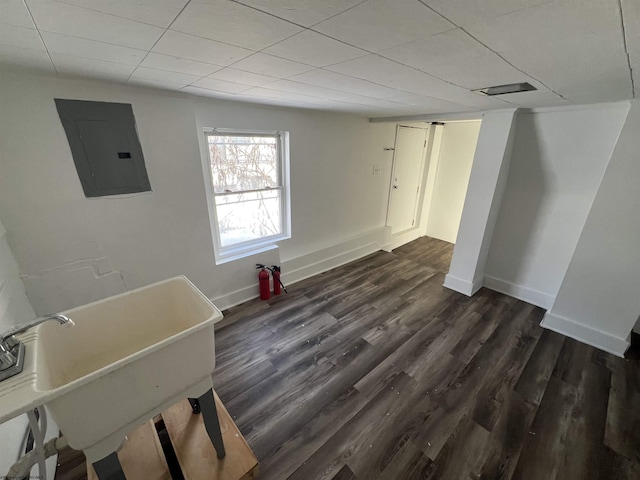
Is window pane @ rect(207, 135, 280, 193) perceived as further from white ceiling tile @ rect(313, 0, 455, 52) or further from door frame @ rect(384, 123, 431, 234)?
door frame @ rect(384, 123, 431, 234)

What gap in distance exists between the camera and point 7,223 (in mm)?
1539

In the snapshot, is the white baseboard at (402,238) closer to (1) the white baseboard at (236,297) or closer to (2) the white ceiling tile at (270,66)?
(1) the white baseboard at (236,297)

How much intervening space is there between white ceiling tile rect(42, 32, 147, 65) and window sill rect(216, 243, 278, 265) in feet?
5.92

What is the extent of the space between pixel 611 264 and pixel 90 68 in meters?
4.01

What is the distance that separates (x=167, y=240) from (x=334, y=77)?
6.21 ft

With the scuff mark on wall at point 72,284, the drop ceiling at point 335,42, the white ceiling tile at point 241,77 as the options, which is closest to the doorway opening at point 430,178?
the drop ceiling at point 335,42

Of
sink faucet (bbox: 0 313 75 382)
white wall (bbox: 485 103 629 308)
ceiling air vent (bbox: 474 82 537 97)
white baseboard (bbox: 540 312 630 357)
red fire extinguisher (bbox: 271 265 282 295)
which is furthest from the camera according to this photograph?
red fire extinguisher (bbox: 271 265 282 295)

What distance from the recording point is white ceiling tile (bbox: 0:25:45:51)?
848mm

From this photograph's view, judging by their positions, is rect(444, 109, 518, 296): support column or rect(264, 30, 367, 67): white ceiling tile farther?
rect(444, 109, 518, 296): support column

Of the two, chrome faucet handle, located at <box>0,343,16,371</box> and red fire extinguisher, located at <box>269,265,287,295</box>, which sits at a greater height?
chrome faucet handle, located at <box>0,343,16,371</box>

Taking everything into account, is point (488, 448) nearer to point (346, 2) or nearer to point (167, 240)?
point (346, 2)

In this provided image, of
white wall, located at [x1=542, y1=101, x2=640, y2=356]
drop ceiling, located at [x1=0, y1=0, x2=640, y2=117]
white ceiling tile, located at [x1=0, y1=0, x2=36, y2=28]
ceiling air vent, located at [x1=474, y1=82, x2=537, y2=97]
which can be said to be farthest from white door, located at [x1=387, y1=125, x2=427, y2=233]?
white ceiling tile, located at [x1=0, y1=0, x2=36, y2=28]

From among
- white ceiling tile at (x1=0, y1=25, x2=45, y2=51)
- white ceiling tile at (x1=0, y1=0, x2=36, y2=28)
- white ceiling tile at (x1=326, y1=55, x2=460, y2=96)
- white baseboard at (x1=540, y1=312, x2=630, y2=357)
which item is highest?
white ceiling tile at (x1=326, y1=55, x2=460, y2=96)

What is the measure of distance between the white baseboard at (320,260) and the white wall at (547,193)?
1.67m
